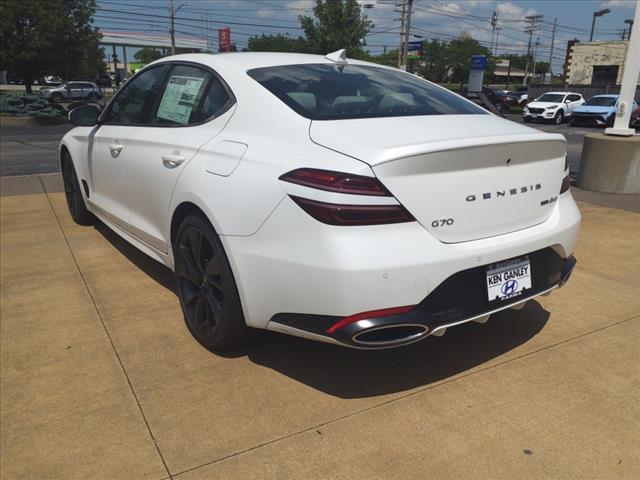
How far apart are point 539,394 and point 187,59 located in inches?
110

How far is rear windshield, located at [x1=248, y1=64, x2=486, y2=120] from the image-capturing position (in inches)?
109

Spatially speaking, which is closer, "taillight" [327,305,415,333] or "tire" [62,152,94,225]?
"taillight" [327,305,415,333]

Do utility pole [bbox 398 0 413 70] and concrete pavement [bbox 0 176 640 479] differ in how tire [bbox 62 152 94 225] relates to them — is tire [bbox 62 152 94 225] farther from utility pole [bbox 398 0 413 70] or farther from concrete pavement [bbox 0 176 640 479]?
utility pole [bbox 398 0 413 70]

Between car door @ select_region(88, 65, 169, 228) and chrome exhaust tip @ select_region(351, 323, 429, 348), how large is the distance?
7.50 ft

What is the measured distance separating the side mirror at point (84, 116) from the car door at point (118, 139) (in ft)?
0.31

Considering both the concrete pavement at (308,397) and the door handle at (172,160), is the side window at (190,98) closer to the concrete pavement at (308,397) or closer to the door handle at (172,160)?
the door handle at (172,160)

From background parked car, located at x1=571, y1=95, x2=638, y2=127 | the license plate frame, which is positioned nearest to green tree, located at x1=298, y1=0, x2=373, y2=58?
background parked car, located at x1=571, y1=95, x2=638, y2=127

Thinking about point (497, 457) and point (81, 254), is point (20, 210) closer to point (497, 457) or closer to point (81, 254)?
point (81, 254)

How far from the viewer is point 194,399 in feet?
8.64

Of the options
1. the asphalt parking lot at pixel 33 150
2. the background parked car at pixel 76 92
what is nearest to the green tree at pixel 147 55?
the background parked car at pixel 76 92

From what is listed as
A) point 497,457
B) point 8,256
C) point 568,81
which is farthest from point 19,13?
point 568,81

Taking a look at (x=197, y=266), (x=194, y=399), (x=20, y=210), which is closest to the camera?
(x=194, y=399)

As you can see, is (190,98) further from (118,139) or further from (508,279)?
(508,279)

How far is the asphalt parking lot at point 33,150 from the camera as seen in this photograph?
384 inches
